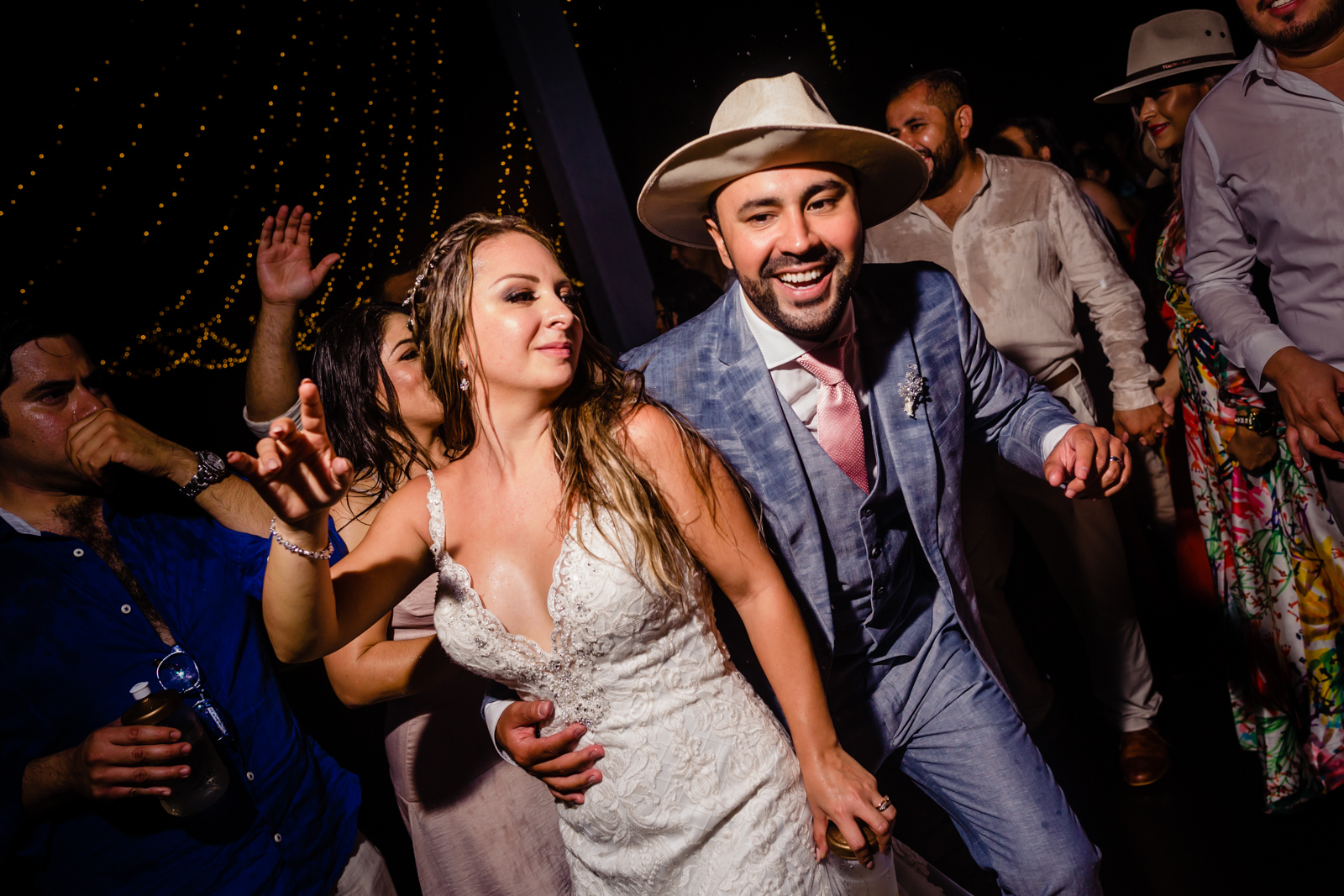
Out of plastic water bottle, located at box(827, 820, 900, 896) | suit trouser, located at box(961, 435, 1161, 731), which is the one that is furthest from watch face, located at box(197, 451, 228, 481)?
suit trouser, located at box(961, 435, 1161, 731)

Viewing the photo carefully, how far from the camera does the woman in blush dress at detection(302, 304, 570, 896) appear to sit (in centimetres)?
199

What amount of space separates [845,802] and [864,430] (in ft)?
2.92

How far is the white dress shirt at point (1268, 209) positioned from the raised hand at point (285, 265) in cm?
259

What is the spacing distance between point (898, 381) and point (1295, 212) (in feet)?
3.66

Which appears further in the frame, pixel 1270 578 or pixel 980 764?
pixel 1270 578

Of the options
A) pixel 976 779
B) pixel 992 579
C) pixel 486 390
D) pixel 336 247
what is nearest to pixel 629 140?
pixel 336 247

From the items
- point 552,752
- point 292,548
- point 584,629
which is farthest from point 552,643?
point 292,548

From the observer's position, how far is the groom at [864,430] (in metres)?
1.70

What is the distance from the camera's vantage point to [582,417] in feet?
5.26

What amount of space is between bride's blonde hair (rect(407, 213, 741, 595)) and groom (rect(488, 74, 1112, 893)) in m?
0.24

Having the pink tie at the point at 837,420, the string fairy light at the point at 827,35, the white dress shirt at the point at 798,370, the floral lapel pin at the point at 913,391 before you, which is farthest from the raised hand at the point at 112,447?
the string fairy light at the point at 827,35

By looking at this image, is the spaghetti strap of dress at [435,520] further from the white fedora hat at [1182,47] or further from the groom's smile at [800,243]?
the white fedora hat at [1182,47]

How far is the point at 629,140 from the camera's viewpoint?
6480 mm

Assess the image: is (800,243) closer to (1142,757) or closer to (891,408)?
(891,408)
